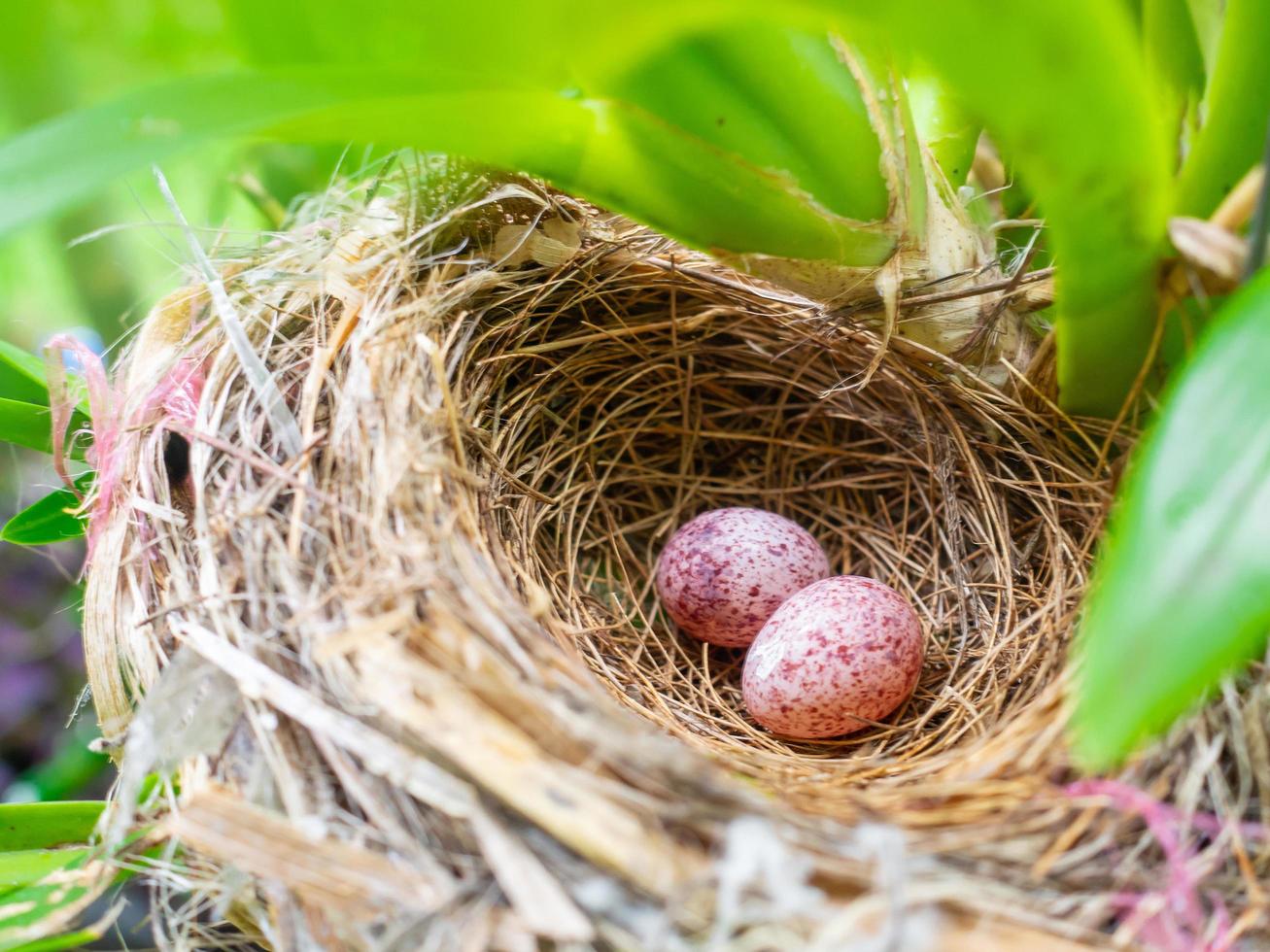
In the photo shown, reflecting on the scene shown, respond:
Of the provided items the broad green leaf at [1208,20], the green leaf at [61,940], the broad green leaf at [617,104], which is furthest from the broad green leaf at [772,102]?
the green leaf at [61,940]

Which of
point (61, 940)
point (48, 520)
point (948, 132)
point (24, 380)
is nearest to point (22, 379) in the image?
point (24, 380)

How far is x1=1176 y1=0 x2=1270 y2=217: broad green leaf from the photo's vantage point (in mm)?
551

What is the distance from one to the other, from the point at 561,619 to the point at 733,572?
171 mm

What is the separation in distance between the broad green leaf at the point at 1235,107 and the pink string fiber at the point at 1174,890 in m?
0.38

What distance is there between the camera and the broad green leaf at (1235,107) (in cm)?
55

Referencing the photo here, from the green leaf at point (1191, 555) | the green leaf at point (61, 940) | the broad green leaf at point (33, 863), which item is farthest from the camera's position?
the broad green leaf at point (33, 863)

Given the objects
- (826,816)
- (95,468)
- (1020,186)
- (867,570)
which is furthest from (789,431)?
(95,468)

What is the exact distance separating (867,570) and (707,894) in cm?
57

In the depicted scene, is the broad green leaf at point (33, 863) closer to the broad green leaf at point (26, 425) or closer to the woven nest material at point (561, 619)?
the woven nest material at point (561, 619)

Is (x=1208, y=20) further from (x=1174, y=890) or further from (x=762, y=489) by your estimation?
(x=1174, y=890)

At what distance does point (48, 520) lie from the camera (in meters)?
0.79

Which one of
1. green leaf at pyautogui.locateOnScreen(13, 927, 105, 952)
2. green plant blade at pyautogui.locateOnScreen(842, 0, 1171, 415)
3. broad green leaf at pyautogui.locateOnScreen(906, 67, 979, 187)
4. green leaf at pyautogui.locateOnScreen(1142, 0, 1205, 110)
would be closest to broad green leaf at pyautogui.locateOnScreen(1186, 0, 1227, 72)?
green leaf at pyautogui.locateOnScreen(1142, 0, 1205, 110)

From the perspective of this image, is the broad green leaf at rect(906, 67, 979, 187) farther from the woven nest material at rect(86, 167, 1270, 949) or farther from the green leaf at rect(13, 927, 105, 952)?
the green leaf at rect(13, 927, 105, 952)

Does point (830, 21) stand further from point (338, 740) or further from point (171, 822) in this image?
point (171, 822)
